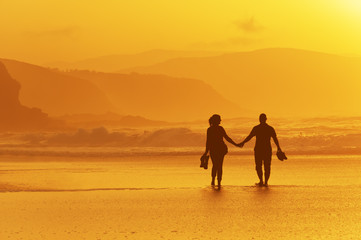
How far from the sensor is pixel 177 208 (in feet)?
50.8

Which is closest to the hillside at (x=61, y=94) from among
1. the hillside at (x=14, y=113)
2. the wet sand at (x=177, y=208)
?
the hillside at (x=14, y=113)

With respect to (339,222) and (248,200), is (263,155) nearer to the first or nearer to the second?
(248,200)

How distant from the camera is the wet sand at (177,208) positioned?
12.6 meters

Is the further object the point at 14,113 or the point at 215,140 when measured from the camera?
the point at 14,113

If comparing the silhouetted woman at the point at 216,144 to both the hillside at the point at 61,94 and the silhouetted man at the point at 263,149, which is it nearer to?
the silhouetted man at the point at 263,149

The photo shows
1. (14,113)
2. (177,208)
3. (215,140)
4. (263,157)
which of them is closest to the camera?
(177,208)

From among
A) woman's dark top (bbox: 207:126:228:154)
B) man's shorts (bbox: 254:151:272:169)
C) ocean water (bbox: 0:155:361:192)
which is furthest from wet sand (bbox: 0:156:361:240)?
woman's dark top (bbox: 207:126:228:154)

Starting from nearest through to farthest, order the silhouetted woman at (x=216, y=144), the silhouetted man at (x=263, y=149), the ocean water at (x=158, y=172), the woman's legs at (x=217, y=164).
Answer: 1. the woman's legs at (x=217, y=164)
2. the silhouetted man at (x=263, y=149)
3. the silhouetted woman at (x=216, y=144)
4. the ocean water at (x=158, y=172)

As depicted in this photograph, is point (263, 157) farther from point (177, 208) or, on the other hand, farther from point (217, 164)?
point (177, 208)

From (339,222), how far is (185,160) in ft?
55.7

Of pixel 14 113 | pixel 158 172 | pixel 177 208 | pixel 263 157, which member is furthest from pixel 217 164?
pixel 14 113

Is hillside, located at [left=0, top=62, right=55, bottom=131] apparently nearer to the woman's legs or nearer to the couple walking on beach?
the couple walking on beach

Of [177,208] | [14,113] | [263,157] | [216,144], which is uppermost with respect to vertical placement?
[14,113]

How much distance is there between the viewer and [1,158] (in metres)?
33.3
